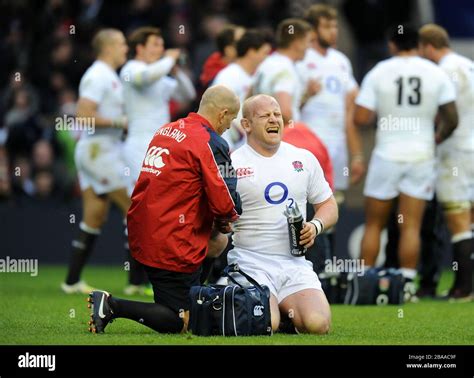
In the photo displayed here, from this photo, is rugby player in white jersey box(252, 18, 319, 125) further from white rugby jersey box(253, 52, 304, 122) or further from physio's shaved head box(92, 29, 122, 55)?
physio's shaved head box(92, 29, 122, 55)

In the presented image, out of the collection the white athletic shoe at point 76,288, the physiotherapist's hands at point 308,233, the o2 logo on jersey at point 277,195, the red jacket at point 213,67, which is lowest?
the white athletic shoe at point 76,288

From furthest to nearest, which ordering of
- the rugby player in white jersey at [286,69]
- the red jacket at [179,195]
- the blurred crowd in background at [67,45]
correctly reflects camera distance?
1. the blurred crowd in background at [67,45]
2. the rugby player in white jersey at [286,69]
3. the red jacket at [179,195]

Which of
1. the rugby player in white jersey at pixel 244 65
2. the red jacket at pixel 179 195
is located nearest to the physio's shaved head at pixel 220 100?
the red jacket at pixel 179 195

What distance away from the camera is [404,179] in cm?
1378

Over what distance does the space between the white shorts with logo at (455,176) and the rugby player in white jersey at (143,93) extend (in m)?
2.91

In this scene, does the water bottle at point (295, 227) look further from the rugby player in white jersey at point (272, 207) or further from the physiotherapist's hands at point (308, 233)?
the rugby player in white jersey at point (272, 207)

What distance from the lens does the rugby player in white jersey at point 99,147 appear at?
14.1 m

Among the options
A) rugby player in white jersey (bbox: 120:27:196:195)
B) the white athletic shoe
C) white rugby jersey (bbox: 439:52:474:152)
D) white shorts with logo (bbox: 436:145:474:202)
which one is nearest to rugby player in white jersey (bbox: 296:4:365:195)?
white shorts with logo (bbox: 436:145:474:202)

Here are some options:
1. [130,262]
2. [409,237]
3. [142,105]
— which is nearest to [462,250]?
[409,237]

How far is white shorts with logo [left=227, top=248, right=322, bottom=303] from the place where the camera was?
10.0 metres

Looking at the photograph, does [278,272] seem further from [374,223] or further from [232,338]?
[374,223]

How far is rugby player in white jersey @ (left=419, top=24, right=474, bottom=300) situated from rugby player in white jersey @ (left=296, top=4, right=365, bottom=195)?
1.10 metres

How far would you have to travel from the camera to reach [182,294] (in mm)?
9758
